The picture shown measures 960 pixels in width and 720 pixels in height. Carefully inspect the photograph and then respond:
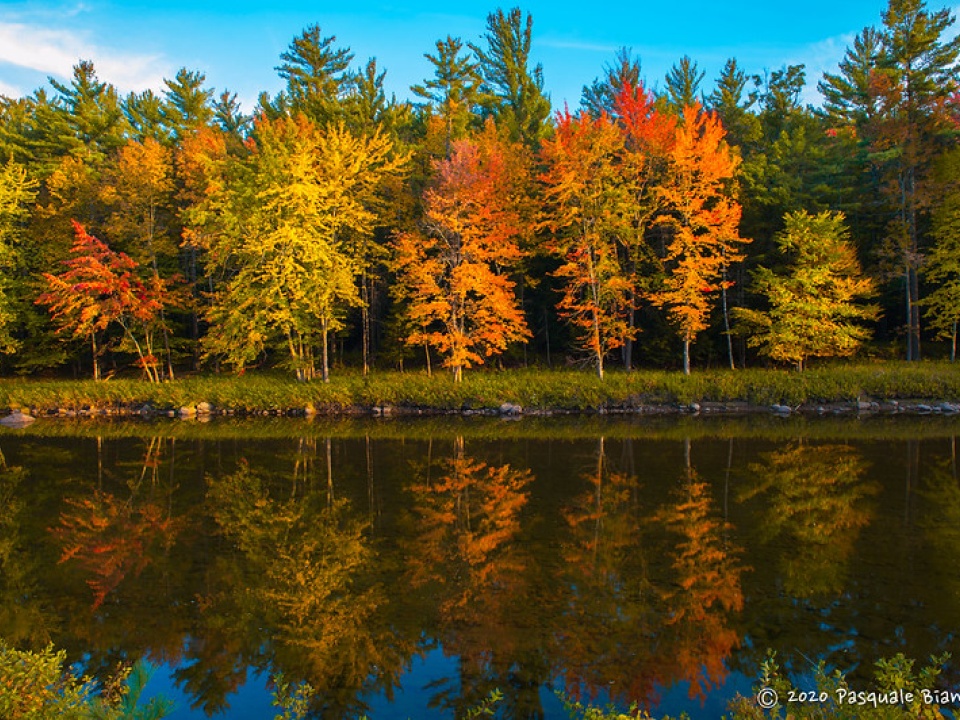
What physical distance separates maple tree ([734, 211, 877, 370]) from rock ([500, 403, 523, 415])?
11.0 metres

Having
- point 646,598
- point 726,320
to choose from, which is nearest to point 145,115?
point 726,320

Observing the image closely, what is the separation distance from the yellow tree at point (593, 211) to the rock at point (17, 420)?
21484 mm

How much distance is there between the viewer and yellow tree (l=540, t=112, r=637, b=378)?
96.3 ft

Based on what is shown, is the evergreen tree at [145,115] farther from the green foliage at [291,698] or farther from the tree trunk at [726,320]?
the green foliage at [291,698]

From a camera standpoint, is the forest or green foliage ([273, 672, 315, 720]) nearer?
green foliage ([273, 672, 315, 720])

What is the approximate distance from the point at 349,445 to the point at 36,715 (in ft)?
54.5

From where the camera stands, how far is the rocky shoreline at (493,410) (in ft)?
85.9

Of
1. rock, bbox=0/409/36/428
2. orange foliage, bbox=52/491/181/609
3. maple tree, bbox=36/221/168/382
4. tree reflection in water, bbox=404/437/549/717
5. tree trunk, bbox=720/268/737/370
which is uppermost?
maple tree, bbox=36/221/168/382

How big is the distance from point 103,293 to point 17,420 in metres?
7.54

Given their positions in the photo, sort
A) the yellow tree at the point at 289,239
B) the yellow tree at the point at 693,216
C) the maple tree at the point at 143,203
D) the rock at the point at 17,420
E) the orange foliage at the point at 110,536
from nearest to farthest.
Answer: the orange foliage at the point at 110,536
the rock at the point at 17,420
the yellow tree at the point at 693,216
the yellow tree at the point at 289,239
the maple tree at the point at 143,203

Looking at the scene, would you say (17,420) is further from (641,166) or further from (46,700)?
(641,166)

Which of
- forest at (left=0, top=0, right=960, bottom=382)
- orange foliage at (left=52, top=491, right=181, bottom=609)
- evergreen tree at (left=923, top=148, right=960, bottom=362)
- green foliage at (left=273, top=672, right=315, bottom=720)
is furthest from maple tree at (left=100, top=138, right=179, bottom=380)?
evergreen tree at (left=923, top=148, right=960, bottom=362)

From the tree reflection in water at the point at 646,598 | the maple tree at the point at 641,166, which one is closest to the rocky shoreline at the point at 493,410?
the maple tree at the point at 641,166

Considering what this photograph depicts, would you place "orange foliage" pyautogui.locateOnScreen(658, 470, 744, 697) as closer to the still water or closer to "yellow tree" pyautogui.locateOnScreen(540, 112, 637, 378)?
the still water
